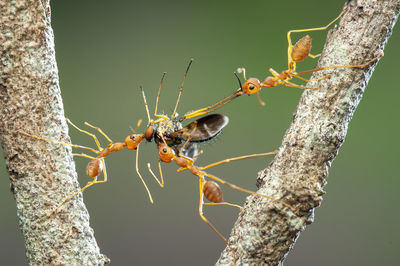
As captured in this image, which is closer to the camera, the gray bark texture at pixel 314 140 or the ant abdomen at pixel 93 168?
the gray bark texture at pixel 314 140

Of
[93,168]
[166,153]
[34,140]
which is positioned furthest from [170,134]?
[34,140]

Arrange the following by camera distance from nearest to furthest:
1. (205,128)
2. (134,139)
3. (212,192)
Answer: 1. (212,192)
2. (205,128)
3. (134,139)

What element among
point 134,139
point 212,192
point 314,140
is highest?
point 134,139

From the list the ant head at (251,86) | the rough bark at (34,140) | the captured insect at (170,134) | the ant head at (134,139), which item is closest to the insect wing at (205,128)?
the captured insect at (170,134)

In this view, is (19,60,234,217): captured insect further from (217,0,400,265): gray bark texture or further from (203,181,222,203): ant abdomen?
(217,0,400,265): gray bark texture

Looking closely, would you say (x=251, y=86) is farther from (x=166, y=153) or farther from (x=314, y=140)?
(x=314, y=140)

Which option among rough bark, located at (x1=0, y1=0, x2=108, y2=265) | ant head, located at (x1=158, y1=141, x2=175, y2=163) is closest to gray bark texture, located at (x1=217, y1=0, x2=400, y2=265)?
ant head, located at (x1=158, y1=141, x2=175, y2=163)

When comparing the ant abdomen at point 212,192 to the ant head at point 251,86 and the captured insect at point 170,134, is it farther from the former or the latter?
the ant head at point 251,86
